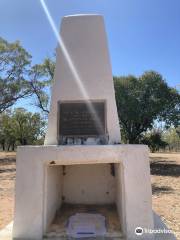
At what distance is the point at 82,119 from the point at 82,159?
1111 mm

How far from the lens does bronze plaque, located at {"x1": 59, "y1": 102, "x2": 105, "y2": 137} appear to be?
575cm

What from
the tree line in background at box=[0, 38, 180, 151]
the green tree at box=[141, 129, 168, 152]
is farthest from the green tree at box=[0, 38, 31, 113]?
the green tree at box=[141, 129, 168, 152]

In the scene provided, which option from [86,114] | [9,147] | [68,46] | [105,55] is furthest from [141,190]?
[9,147]

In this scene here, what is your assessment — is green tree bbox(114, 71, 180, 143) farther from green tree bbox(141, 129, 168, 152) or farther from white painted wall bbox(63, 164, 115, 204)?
white painted wall bbox(63, 164, 115, 204)

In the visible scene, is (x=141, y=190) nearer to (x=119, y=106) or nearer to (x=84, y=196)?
(x=84, y=196)

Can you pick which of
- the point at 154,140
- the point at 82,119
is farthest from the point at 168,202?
the point at 154,140

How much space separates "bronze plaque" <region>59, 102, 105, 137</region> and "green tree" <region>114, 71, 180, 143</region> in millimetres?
13303

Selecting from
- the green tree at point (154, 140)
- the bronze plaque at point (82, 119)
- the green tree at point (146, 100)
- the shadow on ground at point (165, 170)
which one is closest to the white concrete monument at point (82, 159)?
the bronze plaque at point (82, 119)

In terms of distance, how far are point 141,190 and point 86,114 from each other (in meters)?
1.93

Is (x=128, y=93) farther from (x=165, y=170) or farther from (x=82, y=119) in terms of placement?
(x=82, y=119)

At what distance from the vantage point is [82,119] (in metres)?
5.78

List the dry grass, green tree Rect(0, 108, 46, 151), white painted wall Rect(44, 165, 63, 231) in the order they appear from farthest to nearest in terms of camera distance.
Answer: green tree Rect(0, 108, 46, 151) < the dry grass < white painted wall Rect(44, 165, 63, 231)

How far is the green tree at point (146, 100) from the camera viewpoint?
1912cm

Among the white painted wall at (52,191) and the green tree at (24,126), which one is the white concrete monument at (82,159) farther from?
the green tree at (24,126)
